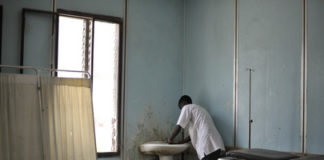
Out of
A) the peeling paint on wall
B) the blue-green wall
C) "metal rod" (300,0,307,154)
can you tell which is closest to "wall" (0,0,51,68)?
the blue-green wall

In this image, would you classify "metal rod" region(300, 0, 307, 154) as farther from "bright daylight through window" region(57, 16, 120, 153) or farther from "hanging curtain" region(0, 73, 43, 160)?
"hanging curtain" region(0, 73, 43, 160)

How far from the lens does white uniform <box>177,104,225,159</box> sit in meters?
6.17

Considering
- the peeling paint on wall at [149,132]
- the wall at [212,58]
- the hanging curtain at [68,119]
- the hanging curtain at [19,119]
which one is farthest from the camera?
the peeling paint on wall at [149,132]

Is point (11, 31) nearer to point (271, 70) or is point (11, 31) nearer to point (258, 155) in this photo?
point (271, 70)

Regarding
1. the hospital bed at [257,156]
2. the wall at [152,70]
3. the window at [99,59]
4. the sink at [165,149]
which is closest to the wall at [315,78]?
the hospital bed at [257,156]

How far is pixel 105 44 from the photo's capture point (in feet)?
22.2

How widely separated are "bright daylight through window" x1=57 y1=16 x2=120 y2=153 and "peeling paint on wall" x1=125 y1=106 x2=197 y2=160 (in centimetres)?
31

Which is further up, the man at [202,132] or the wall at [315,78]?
the wall at [315,78]

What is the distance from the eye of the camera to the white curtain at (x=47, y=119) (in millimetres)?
4648

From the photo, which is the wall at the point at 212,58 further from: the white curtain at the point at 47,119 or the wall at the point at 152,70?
the white curtain at the point at 47,119

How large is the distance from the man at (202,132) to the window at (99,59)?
1.10 m

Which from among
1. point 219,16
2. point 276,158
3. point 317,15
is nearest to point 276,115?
point 317,15

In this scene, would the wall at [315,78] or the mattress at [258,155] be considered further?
the wall at [315,78]

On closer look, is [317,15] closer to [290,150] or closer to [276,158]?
[290,150]
